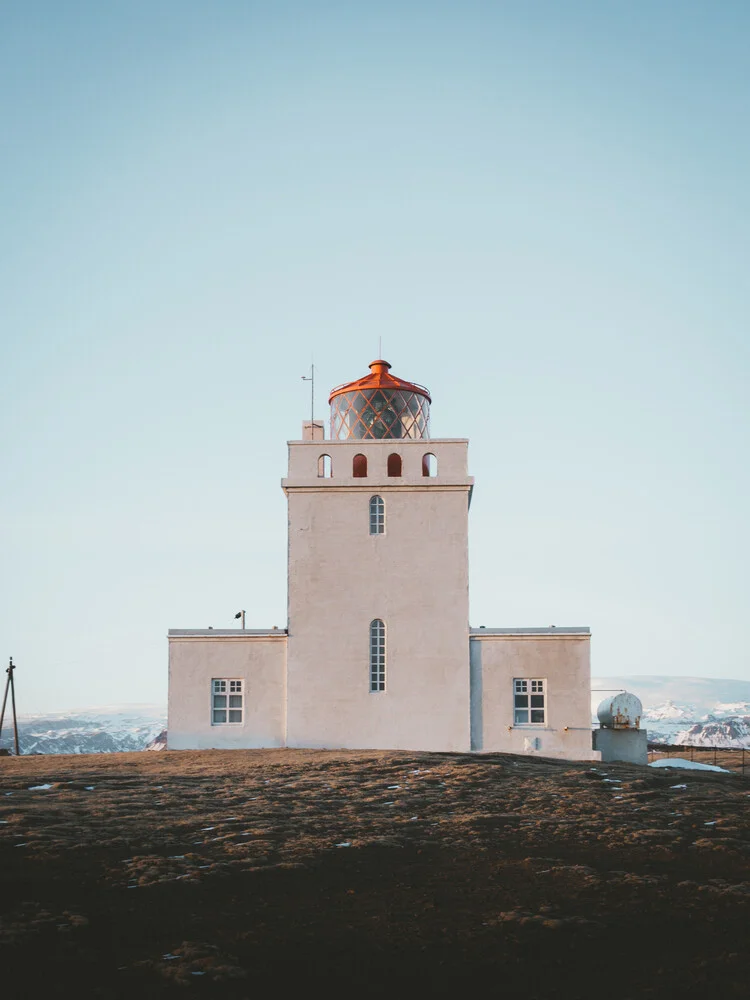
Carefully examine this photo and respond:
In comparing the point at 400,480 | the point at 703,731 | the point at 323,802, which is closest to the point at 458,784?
the point at 323,802

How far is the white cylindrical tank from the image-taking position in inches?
1257

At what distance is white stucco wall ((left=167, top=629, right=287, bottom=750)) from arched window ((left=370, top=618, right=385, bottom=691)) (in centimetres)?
250

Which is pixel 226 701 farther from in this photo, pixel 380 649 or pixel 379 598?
pixel 379 598

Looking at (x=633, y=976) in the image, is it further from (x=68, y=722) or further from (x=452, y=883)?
(x=68, y=722)

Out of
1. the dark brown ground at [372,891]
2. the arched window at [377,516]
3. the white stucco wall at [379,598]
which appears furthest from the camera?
the arched window at [377,516]

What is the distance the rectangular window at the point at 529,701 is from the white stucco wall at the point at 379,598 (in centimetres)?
142

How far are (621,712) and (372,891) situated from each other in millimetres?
21223

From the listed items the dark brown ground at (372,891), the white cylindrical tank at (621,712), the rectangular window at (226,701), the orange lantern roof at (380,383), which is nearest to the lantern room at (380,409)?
the orange lantern roof at (380,383)

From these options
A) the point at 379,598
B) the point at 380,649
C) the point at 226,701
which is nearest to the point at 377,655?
the point at 380,649

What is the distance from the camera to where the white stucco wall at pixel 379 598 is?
28.5 m

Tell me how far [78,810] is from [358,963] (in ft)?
28.3

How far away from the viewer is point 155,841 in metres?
14.6

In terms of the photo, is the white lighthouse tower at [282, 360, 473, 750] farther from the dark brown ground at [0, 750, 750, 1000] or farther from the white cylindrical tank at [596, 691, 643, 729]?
the dark brown ground at [0, 750, 750, 1000]

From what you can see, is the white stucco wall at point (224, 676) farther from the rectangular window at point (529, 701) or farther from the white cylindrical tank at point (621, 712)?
the white cylindrical tank at point (621, 712)
